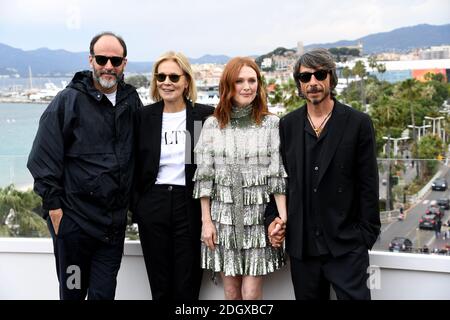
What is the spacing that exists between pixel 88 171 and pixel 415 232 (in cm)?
586

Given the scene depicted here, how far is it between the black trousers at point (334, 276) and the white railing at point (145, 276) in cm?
31

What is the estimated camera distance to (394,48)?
225 ft

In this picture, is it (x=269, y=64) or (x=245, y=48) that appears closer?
(x=269, y=64)

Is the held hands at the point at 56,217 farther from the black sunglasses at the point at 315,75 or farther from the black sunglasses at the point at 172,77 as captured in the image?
the black sunglasses at the point at 315,75

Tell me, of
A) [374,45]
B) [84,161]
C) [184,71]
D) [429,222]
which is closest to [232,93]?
[184,71]

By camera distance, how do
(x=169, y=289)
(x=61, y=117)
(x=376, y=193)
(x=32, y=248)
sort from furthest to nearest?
(x=32, y=248), (x=169, y=289), (x=61, y=117), (x=376, y=193)

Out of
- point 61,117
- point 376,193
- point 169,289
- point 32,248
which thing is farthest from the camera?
point 32,248

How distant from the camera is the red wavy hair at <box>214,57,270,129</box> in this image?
198cm

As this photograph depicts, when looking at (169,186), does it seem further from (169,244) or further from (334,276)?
(334,276)

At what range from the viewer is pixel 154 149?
2.10 meters

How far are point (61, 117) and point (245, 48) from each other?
77.7 m

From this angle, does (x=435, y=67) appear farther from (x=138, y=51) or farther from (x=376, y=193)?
(x=376, y=193)
